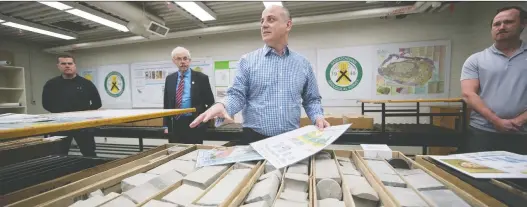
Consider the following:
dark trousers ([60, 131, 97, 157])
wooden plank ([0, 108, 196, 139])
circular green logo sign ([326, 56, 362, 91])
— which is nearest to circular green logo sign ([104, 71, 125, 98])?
dark trousers ([60, 131, 97, 157])

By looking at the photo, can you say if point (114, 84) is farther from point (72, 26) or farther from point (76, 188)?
point (76, 188)

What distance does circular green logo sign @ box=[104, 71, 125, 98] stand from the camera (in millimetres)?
5973

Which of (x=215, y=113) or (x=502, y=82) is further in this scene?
(x=502, y=82)

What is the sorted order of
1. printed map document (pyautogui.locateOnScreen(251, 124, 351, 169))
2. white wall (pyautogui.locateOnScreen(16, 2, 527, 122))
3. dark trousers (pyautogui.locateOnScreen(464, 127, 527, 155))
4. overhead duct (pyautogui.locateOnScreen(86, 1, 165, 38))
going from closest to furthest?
printed map document (pyautogui.locateOnScreen(251, 124, 351, 169)) < dark trousers (pyautogui.locateOnScreen(464, 127, 527, 155)) < overhead duct (pyautogui.locateOnScreen(86, 1, 165, 38)) < white wall (pyautogui.locateOnScreen(16, 2, 527, 122))

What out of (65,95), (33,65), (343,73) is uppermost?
(33,65)

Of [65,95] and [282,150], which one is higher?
[65,95]

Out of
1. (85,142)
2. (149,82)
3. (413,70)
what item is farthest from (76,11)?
(413,70)

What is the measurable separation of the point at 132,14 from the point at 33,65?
4.70 metres

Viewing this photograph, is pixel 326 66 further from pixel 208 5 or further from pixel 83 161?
pixel 83 161

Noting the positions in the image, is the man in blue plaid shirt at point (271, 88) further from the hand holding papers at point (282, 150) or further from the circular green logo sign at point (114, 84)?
the circular green logo sign at point (114, 84)

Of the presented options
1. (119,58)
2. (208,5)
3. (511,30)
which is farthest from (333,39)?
(119,58)

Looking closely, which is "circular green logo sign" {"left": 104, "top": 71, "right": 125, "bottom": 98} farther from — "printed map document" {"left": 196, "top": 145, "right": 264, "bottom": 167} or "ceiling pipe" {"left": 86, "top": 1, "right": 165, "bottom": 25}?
"printed map document" {"left": 196, "top": 145, "right": 264, "bottom": 167}

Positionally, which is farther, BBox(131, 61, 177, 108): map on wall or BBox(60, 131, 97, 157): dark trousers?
→ BBox(131, 61, 177, 108): map on wall

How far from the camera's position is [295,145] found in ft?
3.14
